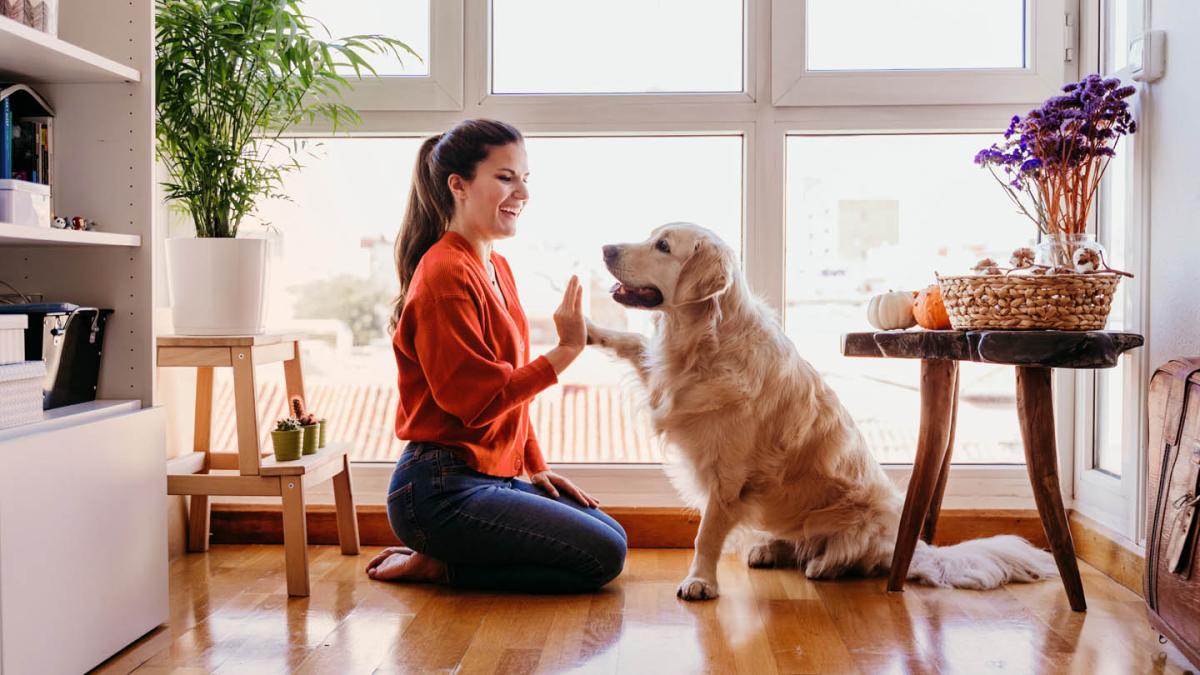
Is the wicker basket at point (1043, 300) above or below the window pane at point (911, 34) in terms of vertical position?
below

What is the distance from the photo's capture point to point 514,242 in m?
3.03

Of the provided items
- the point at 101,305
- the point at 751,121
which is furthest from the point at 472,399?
the point at 751,121

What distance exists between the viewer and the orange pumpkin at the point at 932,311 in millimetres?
2359

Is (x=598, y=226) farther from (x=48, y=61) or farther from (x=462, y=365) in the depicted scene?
(x=48, y=61)

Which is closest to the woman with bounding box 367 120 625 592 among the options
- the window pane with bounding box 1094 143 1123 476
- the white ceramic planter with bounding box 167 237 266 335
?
the white ceramic planter with bounding box 167 237 266 335

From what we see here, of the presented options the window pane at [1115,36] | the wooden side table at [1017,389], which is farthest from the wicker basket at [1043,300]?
the window pane at [1115,36]

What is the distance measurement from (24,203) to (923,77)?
2.34m

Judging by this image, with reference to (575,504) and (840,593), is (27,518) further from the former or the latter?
(840,593)

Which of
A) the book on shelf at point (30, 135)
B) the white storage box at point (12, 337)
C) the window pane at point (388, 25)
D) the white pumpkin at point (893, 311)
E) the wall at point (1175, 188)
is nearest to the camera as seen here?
the white storage box at point (12, 337)

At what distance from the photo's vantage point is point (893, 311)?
2.46 metres

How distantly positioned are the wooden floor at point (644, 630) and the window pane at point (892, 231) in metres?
0.67

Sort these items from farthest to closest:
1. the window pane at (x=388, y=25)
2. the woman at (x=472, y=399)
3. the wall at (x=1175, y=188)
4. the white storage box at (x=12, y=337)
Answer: the window pane at (x=388, y=25) → the woman at (x=472, y=399) → the wall at (x=1175, y=188) → the white storage box at (x=12, y=337)

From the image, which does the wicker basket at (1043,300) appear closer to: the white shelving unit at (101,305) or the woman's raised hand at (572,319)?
the woman's raised hand at (572,319)

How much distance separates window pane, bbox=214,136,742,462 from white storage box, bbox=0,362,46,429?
4.16ft
